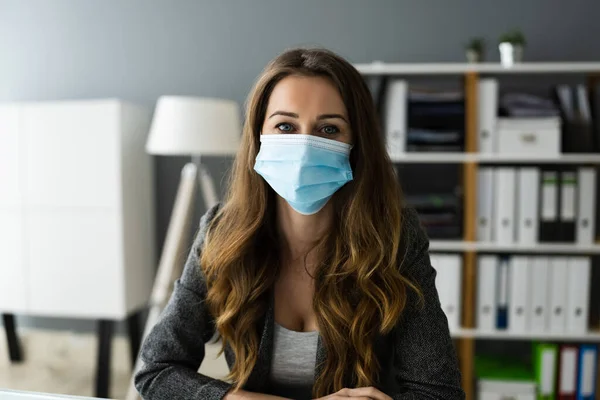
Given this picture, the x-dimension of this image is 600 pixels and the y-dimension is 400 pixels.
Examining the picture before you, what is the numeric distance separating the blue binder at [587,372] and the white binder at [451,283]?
0.52 meters

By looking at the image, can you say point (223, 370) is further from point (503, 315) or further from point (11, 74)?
point (11, 74)

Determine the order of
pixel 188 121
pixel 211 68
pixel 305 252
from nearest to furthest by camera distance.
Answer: pixel 305 252 < pixel 188 121 < pixel 211 68

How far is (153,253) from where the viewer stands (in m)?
3.08

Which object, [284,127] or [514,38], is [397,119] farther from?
[284,127]

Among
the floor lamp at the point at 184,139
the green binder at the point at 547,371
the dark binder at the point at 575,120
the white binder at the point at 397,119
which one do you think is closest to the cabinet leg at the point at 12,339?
the floor lamp at the point at 184,139

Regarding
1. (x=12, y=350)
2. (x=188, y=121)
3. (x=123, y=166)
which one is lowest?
(x=12, y=350)

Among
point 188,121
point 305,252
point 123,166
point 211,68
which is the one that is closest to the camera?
point 305,252

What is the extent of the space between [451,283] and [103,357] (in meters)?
1.60

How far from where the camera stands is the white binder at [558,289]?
2.49m

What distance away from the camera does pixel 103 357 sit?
2783mm

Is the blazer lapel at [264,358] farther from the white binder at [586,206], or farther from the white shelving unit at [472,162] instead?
the white binder at [586,206]

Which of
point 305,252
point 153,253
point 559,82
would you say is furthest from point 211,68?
point 305,252

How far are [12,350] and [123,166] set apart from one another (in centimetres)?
125

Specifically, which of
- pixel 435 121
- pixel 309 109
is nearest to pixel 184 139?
pixel 435 121
